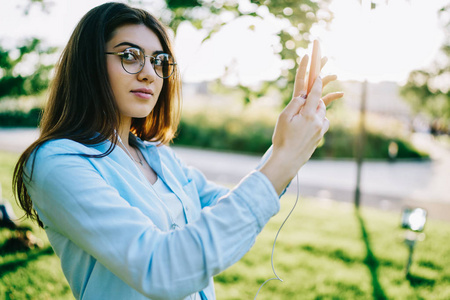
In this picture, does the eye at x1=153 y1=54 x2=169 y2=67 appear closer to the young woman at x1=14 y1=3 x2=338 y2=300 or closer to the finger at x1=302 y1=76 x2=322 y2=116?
the young woman at x1=14 y1=3 x2=338 y2=300

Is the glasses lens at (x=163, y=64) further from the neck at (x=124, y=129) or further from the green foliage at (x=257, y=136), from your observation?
the green foliage at (x=257, y=136)

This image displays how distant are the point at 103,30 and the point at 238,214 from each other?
0.83 m

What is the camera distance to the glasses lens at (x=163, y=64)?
1403 millimetres

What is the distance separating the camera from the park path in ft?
31.1

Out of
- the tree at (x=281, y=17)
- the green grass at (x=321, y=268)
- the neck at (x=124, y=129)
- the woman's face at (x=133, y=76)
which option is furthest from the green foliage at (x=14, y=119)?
the woman's face at (x=133, y=76)

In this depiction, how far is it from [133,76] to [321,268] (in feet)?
13.0

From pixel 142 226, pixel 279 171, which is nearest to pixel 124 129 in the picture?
pixel 142 226

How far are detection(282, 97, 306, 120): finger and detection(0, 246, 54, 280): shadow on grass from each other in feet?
13.0

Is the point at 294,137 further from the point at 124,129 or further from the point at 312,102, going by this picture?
the point at 124,129

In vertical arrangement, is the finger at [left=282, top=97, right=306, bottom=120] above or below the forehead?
below

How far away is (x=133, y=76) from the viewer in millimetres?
1307

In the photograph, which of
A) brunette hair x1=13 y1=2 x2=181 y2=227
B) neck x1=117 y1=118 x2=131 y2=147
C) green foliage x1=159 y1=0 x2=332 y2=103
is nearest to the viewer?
brunette hair x1=13 y1=2 x2=181 y2=227

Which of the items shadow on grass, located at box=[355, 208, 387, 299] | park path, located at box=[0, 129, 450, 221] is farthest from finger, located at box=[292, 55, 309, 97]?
park path, located at box=[0, 129, 450, 221]

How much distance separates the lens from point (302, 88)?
1176mm
